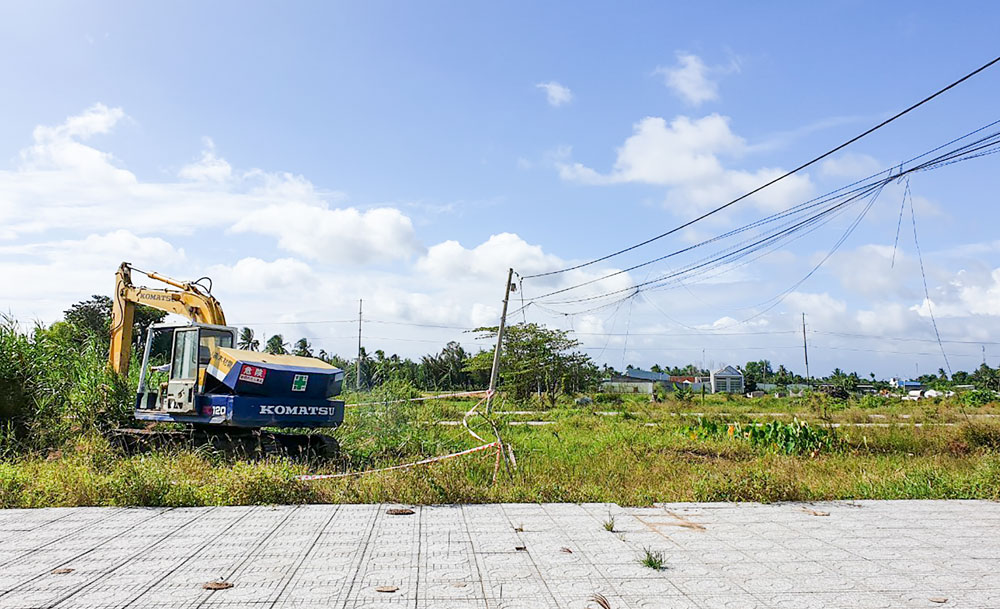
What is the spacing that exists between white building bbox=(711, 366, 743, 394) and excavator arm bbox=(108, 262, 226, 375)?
7382 cm

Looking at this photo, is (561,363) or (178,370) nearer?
(178,370)

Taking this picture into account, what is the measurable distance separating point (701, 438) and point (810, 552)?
10.8 metres

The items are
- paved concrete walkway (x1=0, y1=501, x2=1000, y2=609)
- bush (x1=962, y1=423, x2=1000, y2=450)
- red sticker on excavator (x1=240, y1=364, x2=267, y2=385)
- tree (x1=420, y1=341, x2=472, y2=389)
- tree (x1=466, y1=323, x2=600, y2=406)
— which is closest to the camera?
paved concrete walkway (x1=0, y1=501, x2=1000, y2=609)

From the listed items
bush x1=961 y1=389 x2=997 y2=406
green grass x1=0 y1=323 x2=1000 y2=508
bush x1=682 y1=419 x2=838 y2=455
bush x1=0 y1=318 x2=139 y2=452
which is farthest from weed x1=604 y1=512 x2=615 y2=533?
bush x1=961 y1=389 x2=997 y2=406

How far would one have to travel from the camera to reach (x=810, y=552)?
590cm

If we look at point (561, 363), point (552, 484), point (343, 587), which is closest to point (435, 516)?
point (552, 484)

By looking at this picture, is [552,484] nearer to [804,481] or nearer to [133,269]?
[804,481]

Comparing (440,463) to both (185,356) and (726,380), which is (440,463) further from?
(726,380)

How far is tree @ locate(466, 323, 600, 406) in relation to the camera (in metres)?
40.0

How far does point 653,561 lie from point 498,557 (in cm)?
120

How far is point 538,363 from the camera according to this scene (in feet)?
131

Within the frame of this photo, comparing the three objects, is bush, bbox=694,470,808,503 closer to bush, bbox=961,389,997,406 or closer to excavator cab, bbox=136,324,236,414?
excavator cab, bbox=136,324,236,414

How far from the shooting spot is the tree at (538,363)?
1574 inches

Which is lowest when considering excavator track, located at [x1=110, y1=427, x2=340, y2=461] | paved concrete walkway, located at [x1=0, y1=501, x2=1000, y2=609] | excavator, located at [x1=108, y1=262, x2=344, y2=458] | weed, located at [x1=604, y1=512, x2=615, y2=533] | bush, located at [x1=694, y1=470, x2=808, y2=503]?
paved concrete walkway, located at [x1=0, y1=501, x2=1000, y2=609]
